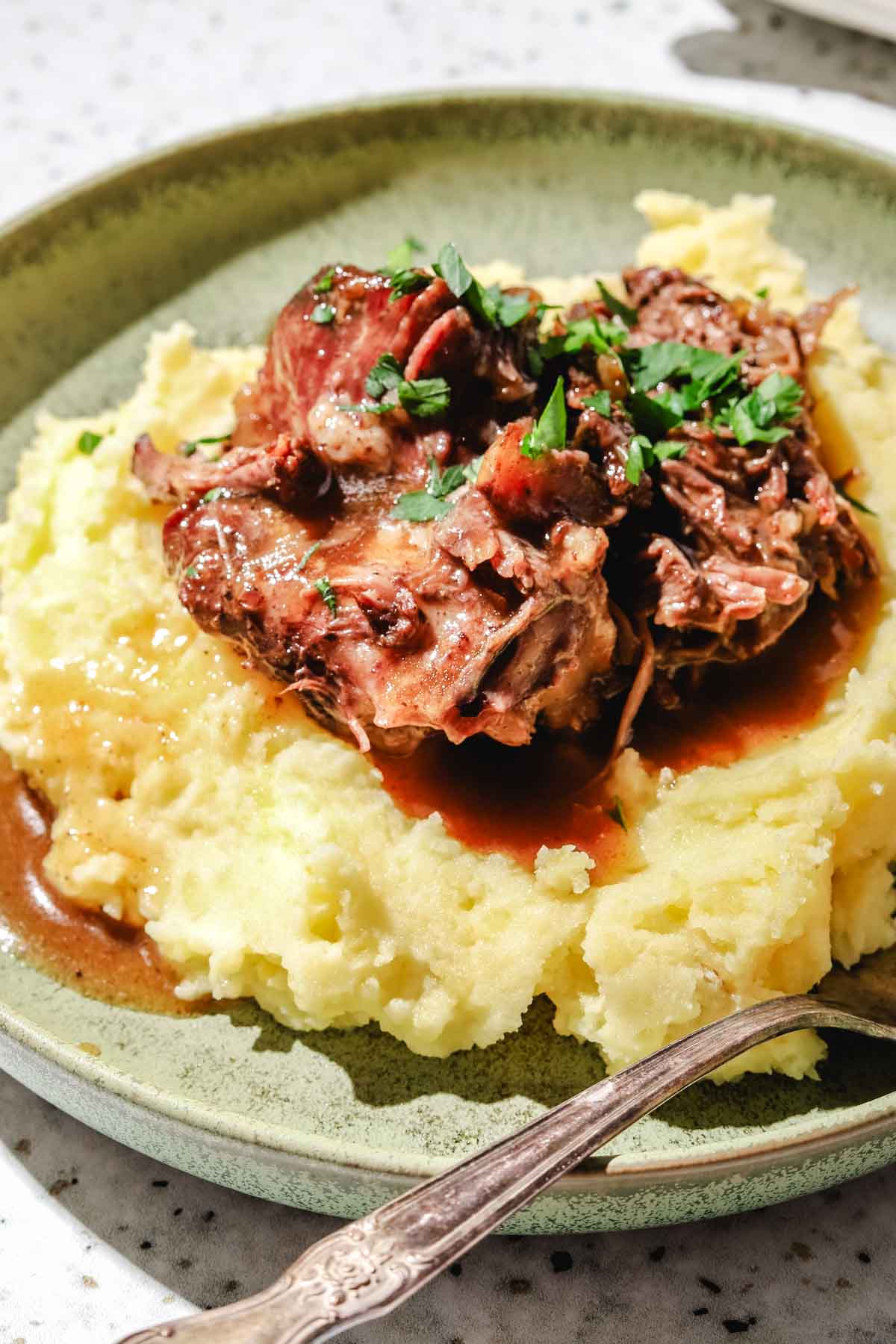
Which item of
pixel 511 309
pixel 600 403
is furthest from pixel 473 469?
pixel 511 309

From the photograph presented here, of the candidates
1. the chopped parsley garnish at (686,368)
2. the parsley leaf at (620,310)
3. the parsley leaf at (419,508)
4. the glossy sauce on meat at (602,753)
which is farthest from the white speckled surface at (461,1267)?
the parsley leaf at (620,310)

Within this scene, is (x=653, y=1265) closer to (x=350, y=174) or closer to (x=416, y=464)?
(x=416, y=464)

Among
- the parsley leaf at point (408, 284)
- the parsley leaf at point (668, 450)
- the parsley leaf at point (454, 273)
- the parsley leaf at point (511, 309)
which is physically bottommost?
the parsley leaf at point (668, 450)

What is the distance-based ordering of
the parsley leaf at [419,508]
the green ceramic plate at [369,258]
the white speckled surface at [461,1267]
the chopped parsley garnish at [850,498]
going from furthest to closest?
the chopped parsley garnish at [850,498] → the parsley leaf at [419,508] → the green ceramic plate at [369,258] → the white speckled surface at [461,1267]

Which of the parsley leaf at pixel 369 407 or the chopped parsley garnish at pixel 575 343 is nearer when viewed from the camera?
the parsley leaf at pixel 369 407

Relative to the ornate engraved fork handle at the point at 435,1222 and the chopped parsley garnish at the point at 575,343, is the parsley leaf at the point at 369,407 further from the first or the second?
the ornate engraved fork handle at the point at 435,1222

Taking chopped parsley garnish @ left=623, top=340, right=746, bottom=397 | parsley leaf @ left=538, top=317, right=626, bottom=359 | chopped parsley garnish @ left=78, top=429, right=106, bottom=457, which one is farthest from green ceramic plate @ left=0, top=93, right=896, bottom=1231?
parsley leaf @ left=538, top=317, right=626, bottom=359
